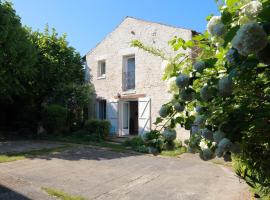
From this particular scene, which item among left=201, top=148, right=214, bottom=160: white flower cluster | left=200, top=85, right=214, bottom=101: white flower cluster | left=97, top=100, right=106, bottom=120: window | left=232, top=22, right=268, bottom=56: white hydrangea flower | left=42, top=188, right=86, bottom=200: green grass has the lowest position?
left=42, top=188, right=86, bottom=200: green grass

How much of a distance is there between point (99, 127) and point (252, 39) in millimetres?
16639

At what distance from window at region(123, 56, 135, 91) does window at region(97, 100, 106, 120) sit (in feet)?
7.39

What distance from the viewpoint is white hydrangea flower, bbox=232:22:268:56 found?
1226 mm

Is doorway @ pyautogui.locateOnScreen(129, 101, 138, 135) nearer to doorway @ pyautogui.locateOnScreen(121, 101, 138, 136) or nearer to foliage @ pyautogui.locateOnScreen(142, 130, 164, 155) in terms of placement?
doorway @ pyautogui.locateOnScreen(121, 101, 138, 136)

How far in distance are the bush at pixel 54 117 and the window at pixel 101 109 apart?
227 centimetres

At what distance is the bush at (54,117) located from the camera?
18.1 m

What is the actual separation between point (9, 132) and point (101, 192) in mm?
14362

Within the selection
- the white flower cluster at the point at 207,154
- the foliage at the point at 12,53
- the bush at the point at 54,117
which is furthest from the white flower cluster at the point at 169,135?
the bush at the point at 54,117

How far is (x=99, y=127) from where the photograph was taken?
1762cm

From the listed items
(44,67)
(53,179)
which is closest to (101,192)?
(53,179)

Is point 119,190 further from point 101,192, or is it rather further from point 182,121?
point 182,121

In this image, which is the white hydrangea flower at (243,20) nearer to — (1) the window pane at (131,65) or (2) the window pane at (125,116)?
(1) the window pane at (131,65)

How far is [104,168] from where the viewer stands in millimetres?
9992

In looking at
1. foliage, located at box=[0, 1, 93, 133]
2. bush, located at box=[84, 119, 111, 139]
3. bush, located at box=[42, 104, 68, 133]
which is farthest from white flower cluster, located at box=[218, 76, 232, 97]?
bush, located at box=[42, 104, 68, 133]
